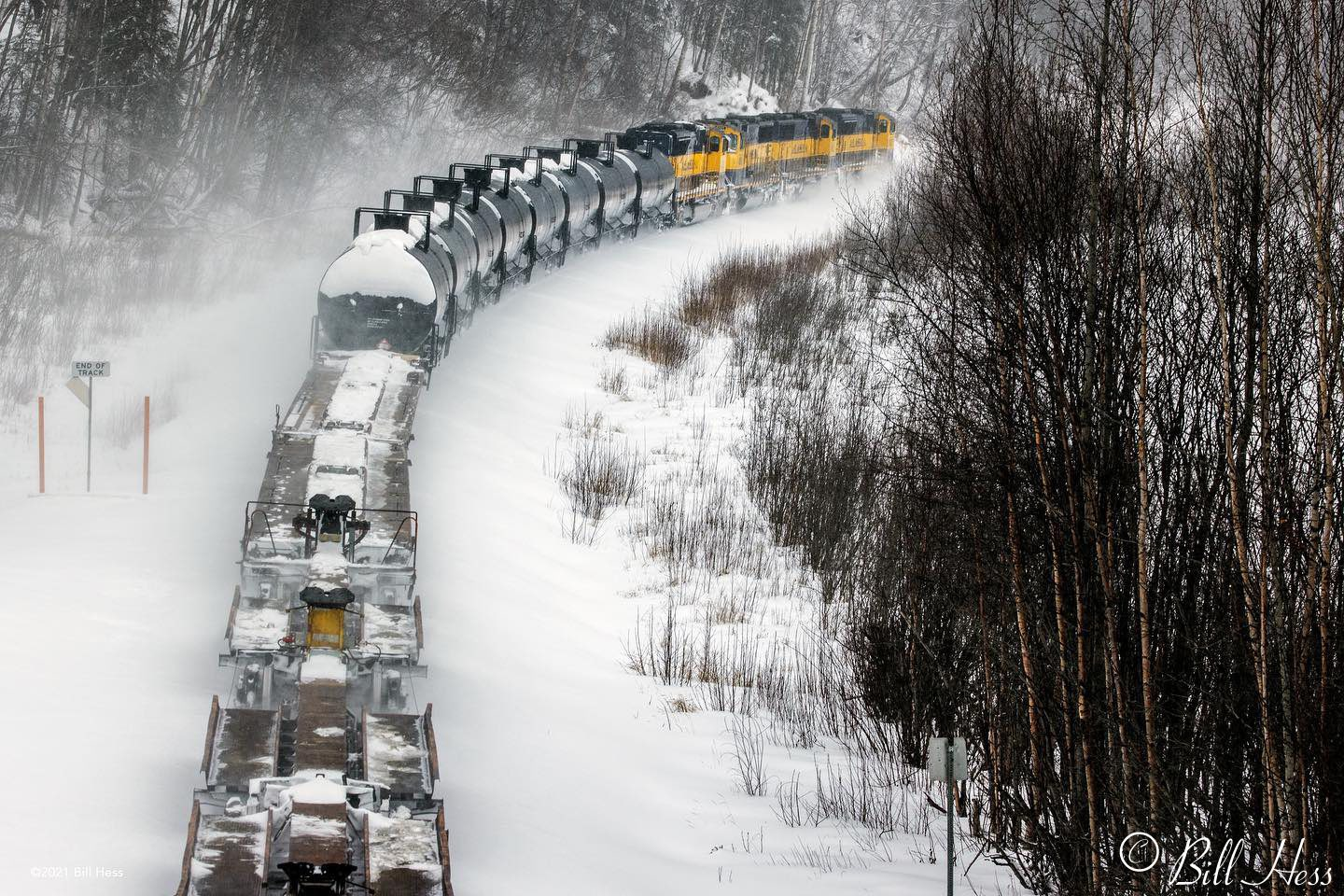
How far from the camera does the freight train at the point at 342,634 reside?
19.9ft

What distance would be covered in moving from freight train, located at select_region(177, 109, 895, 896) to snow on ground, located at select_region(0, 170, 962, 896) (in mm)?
469

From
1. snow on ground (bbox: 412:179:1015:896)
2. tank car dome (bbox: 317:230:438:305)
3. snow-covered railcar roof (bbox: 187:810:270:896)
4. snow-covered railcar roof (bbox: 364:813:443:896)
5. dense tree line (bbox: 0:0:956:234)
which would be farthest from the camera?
dense tree line (bbox: 0:0:956:234)

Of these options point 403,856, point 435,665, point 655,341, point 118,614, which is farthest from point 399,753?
point 655,341

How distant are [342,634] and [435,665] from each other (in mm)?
1334

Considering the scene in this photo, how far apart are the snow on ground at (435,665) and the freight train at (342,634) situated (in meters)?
0.47

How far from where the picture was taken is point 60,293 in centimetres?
2127

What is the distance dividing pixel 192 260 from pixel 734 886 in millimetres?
20682

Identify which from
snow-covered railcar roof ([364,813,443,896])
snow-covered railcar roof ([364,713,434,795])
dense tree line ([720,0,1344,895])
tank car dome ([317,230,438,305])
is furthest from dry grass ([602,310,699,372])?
snow-covered railcar roof ([364,813,443,896])

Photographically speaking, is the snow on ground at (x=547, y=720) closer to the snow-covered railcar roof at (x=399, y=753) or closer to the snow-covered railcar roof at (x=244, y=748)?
the snow-covered railcar roof at (x=399, y=753)

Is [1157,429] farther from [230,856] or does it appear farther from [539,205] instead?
[539,205]

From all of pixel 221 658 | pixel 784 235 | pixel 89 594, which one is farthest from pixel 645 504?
pixel 784 235

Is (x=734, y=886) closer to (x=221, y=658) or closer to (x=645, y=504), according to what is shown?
(x=221, y=658)

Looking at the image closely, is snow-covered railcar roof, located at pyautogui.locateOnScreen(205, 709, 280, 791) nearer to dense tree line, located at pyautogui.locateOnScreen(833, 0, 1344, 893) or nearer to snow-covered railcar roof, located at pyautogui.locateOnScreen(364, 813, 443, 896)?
snow-covered railcar roof, located at pyautogui.locateOnScreen(364, 813, 443, 896)

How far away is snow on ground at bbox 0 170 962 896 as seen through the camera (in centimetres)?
693
